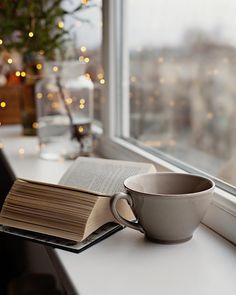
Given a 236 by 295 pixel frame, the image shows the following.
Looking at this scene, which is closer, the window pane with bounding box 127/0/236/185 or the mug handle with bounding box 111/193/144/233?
the mug handle with bounding box 111/193/144/233

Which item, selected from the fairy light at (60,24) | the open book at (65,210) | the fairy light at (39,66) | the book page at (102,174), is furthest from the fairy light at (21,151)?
the open book at (65,210)

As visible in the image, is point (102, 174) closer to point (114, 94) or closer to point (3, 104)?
point (114, 94)

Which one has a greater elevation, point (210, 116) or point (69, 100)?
point (69, 100)

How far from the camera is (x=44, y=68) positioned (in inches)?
60.1

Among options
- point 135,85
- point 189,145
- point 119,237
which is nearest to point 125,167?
point 119,237

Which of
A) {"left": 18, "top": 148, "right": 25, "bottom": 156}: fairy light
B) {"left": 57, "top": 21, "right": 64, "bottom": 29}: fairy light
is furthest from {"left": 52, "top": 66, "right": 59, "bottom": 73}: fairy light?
{"left": 18, "top": 148, "right": 25, "bottom": 156}: fairy light

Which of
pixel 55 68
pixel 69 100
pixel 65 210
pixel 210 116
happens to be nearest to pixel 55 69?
pixel 55 68

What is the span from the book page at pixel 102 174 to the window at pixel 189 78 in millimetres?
775

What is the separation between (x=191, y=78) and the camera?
2387 millimetres

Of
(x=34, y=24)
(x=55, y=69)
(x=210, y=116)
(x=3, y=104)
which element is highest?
(x=34, y=24)

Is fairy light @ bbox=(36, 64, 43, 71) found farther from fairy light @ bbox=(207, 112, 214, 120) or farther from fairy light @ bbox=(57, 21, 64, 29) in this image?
fairy light @ bbox=(207, 112, 214, 120)

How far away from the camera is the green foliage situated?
1.51m

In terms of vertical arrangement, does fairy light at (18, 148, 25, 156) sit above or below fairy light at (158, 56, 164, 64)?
below

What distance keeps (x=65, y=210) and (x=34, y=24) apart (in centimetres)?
92
